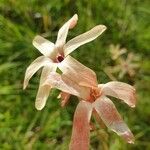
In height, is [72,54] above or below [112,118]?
below

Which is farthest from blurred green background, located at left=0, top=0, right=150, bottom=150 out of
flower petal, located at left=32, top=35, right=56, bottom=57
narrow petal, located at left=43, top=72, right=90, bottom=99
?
narrow petal, located at left=43, top=72, right=90, bottom=99

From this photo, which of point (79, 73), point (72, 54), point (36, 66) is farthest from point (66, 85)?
point (72, 54)

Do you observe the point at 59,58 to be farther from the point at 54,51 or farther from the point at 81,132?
the point at 81,132

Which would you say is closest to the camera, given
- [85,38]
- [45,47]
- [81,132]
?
[81,132]

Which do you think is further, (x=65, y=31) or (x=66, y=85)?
(x=65, y=31)

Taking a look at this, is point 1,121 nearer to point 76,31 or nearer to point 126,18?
point 76,31

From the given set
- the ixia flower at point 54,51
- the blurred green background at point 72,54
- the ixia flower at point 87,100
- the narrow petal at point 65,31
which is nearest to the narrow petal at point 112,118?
the ixia flower at point 87,100

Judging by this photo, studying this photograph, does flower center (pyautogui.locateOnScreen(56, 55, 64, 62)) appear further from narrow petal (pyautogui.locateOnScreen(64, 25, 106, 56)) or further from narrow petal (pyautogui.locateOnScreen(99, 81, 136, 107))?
narrow petal (pyautogui.locateOnScreen(99, 81, 136, 107))
